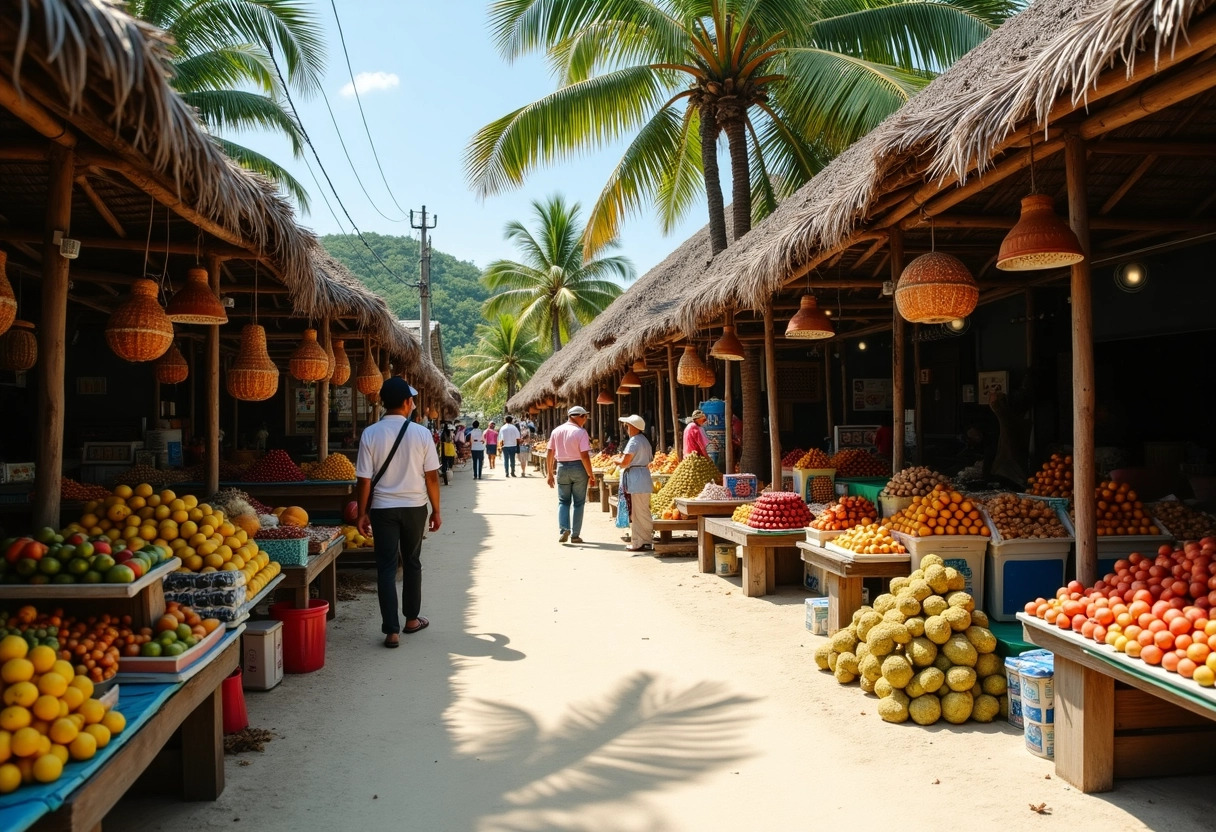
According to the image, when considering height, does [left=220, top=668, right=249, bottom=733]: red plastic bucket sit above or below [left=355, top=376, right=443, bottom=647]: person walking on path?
below

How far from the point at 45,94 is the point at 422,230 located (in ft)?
87.8

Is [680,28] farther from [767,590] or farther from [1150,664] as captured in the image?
[1150,664]

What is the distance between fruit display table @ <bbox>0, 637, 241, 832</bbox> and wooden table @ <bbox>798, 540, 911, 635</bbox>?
405 cm

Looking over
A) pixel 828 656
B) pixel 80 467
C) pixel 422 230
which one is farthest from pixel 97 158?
pixel 422 230

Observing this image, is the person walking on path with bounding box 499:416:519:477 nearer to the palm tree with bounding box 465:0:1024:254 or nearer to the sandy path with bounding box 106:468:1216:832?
the palm tree with bounding box 465:0:1024:254

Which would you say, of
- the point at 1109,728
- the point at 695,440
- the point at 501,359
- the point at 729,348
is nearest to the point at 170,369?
the point at 729,348

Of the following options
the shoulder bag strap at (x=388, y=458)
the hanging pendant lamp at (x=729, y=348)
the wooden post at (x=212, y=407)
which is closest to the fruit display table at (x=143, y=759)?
the shoulder bag strap at (x=388, y=458)

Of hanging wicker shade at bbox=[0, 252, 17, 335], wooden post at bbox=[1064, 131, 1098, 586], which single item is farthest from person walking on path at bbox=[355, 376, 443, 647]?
wooden post at bbox=[1064, 131, 1098, 586]

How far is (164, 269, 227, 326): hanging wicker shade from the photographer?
5.62 meters

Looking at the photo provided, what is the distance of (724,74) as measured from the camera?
1320 cm

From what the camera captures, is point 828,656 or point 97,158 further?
point 828,656

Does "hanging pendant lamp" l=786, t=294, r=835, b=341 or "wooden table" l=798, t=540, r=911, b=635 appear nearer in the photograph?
"wooden table" l=798, t=540, r=911, b=635

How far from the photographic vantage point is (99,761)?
104 inches

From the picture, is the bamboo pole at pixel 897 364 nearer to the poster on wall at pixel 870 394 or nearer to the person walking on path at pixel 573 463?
the person walking on path at pixel 573 463
